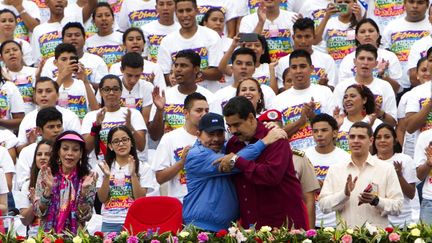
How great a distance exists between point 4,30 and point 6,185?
4.38m

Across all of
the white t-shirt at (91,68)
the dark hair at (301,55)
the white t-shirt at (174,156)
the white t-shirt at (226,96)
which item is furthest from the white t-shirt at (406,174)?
the white t-shirt at (91,68)

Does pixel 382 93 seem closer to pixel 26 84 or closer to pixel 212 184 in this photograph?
pixel 26 84

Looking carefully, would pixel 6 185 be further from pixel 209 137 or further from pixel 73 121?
pixel 209 137

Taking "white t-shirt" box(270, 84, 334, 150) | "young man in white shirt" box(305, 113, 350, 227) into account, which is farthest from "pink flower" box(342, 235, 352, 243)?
"white t-shirt" box(270, 84, 334, 150)

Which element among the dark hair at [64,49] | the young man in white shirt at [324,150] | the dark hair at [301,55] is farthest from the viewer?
the dark hair at [64,49]

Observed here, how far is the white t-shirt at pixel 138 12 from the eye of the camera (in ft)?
61.6

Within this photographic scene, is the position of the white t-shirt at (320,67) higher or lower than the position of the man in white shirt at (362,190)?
higher

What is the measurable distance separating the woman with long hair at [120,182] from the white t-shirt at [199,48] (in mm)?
2952

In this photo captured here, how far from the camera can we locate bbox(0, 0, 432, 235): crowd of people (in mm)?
12242

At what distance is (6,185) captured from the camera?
47.2 feet

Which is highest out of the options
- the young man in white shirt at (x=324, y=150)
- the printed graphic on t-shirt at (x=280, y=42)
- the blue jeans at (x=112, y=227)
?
the printed graphic on t-shirt at (x=280, y=42)

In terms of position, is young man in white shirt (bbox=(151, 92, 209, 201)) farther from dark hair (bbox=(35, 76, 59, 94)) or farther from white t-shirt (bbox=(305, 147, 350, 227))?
dark hair (bbox=(35, 76, 59, 94))

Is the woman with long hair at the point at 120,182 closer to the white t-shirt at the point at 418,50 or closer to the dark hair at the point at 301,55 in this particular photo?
the dark hair at the point at 301,55

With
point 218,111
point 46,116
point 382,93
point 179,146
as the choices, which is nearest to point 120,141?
point 179,146
